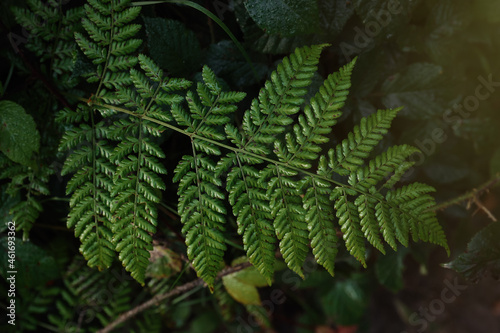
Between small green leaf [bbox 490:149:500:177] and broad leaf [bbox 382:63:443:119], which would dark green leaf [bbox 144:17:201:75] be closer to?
broad leaf [bbox 382:63:443:119]

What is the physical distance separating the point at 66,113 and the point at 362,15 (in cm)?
123

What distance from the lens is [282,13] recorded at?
4.55ft

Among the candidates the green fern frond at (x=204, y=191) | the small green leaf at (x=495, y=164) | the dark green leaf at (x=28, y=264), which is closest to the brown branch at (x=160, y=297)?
the dark green leaf at (x=28, y=264)

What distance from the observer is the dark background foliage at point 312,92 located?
4.99 feet

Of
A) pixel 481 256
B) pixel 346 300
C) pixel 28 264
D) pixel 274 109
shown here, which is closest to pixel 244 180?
pixel 274 109

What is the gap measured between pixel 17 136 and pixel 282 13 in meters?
1.10

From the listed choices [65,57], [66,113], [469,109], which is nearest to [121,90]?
[66,113]

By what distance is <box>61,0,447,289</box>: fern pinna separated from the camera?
49.6 inches

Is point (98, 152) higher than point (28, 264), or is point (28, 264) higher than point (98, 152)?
point (98, 152)

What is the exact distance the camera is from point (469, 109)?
1.94 m

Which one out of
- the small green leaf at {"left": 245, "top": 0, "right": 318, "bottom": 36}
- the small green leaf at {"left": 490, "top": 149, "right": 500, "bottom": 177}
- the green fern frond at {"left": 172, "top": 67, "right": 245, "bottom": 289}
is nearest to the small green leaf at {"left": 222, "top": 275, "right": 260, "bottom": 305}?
the green fern frond at {"left": 172, "top": 67, "right": 245, "bottom": 289}

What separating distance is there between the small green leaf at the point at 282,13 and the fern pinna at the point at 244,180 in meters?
0.22

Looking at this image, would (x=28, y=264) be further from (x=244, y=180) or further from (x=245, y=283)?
(x=244, y=180)

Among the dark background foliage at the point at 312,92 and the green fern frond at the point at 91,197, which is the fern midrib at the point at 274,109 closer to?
the dark background foliage at the point at 312,92
